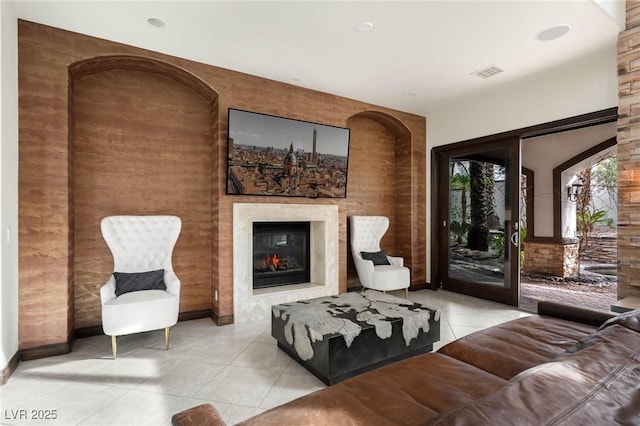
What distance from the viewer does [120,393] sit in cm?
228

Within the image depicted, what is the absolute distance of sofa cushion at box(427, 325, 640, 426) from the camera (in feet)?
2.22

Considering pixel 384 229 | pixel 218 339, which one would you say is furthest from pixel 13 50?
pixel 384 229

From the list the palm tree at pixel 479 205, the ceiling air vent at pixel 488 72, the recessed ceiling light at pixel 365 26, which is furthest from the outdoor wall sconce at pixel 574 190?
the recessed ceiling light at pixel 365 26

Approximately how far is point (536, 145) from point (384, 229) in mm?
4276

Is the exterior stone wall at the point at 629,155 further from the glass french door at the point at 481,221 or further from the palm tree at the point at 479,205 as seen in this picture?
the palm tree at the point at 479,205

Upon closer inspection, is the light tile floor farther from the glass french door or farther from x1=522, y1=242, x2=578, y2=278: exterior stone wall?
x1=522, y1=242, x2=578, y2=278: exterior stone wall

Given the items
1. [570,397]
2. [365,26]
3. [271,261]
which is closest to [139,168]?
[271,261]

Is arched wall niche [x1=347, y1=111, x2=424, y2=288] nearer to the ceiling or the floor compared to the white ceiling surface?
nearer to the floor

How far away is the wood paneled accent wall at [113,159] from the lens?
2.85 metres

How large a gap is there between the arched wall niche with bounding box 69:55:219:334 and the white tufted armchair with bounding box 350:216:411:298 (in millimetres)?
2058

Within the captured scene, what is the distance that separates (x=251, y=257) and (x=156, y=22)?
2.55 meters

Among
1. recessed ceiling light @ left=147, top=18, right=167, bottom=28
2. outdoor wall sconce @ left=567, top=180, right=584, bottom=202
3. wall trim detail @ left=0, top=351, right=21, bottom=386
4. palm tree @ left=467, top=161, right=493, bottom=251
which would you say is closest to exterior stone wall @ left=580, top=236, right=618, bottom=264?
outdoor wall sconce @ left=567, top=180, right=584, bottom=202

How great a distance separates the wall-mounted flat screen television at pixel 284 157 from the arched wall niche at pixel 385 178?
638 millimetres

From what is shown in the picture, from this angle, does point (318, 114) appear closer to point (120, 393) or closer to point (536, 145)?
point (120, 393)
